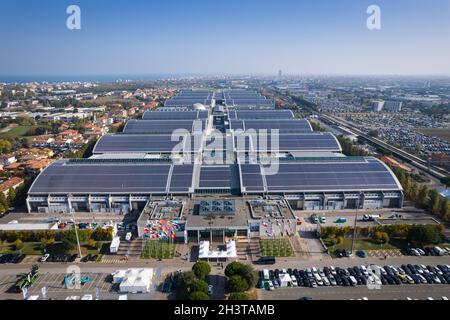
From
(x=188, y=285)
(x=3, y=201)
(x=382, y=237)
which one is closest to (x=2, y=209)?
(x=3, y=201)

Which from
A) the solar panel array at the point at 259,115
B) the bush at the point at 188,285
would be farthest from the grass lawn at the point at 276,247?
the solar panel array at the point at 259,115

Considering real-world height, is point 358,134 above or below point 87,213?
above

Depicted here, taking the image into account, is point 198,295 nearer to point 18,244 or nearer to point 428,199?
point 18,244

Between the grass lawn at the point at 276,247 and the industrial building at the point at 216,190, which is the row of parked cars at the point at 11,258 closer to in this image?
the industrial building at the point at 216,190
